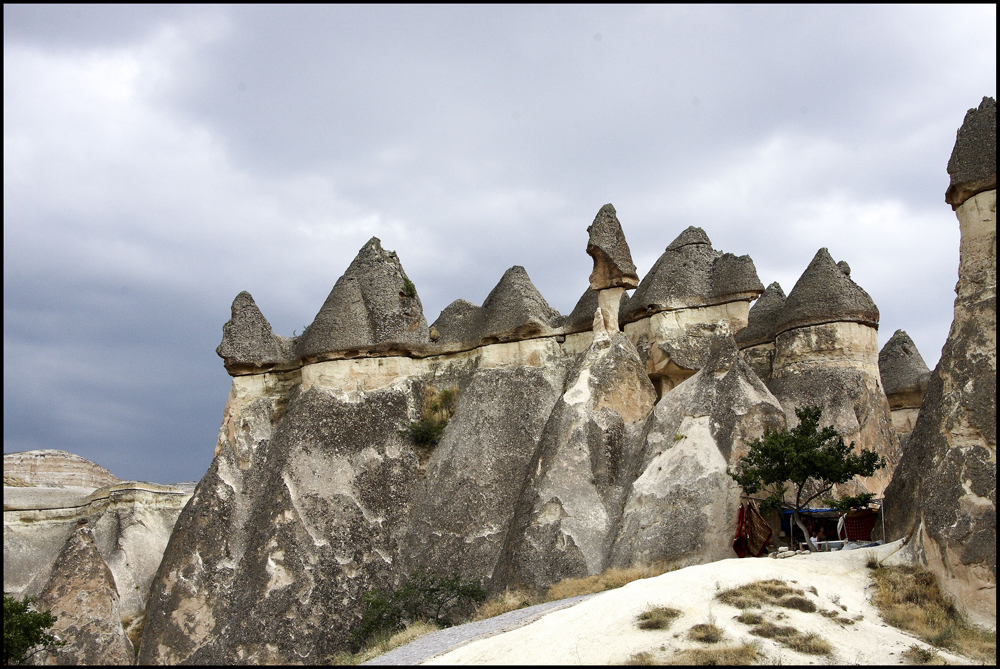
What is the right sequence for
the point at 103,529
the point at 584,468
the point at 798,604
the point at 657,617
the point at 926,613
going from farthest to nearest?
the point at 103,529
the point at 584,468
the point at 926,613
the point at 798,604
the point at 657,617

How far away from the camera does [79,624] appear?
1903 centimetres

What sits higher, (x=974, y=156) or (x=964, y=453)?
(x=974, y=156)

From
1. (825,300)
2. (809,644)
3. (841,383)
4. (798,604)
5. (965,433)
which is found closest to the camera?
(809,644)

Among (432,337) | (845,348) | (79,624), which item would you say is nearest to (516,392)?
(432,337)

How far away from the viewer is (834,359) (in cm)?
2108

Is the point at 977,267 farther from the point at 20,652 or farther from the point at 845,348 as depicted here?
the point at 20,652

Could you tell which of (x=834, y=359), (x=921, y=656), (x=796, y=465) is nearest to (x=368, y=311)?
(x=834, y=359)

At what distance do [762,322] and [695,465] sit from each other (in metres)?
7.65

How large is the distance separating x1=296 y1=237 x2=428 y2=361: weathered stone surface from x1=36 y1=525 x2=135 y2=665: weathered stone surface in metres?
6.51

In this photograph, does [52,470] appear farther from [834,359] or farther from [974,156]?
[974,156]

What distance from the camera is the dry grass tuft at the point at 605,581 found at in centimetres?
1557

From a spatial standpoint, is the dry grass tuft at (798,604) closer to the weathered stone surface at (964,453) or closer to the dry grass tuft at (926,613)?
the dry grass tuft at (926,613)

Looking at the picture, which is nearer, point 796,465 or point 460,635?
point 460,635

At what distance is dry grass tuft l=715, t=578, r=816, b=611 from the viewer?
39.0 feet
